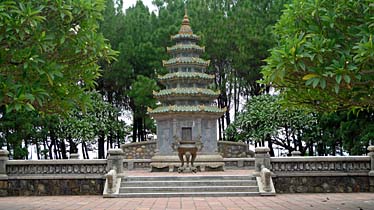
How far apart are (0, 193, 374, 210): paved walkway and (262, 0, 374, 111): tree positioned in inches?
109

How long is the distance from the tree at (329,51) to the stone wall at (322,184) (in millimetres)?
5049

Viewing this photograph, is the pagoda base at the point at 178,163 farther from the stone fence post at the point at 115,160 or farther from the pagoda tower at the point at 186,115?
the stone fence post at the point at 115,160

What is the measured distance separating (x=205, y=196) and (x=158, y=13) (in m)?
25.1

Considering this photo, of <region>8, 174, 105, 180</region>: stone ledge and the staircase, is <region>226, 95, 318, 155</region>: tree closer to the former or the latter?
the staircase

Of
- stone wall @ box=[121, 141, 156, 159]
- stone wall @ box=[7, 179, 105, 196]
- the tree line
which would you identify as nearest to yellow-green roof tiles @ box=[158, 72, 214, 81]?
the tree line

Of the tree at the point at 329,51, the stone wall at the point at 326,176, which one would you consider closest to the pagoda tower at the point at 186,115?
the stone wall at the point at 326,176

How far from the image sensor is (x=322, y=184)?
14.5m

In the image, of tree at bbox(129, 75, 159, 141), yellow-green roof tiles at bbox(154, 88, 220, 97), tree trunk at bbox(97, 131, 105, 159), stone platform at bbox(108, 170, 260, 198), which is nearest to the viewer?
stone platform at bbox(108, 170, 260, 198)

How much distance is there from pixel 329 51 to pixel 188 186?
7.48 meters

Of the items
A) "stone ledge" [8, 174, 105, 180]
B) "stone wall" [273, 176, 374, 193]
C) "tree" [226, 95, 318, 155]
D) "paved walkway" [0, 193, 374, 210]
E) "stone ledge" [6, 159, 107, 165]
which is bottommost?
"paved walkway" [0, 193, 374, 210]

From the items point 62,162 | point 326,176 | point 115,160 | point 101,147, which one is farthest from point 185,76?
point 101,147

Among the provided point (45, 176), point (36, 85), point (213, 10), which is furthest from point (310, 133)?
point (36, 85)

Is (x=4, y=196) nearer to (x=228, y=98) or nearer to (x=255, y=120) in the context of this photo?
(x=255, y=120)

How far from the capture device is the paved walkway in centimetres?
1093
